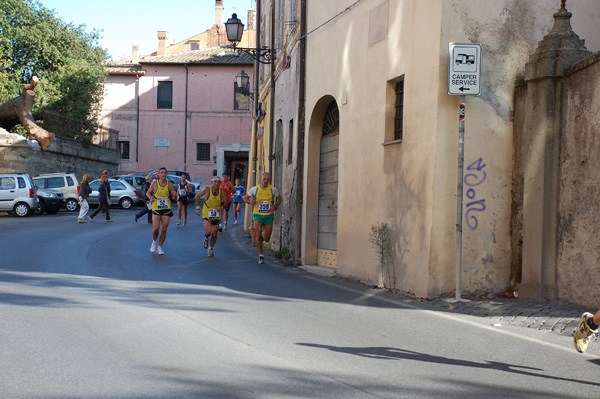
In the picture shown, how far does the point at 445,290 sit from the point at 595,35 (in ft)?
14.2

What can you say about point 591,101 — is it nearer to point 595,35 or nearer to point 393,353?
point 595,35

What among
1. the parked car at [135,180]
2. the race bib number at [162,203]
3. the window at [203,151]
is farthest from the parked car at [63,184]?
the window at [203,151]

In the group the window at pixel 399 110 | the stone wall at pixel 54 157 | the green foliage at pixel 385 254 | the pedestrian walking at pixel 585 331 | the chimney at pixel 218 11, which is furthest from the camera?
the chimney at pixel 218 11

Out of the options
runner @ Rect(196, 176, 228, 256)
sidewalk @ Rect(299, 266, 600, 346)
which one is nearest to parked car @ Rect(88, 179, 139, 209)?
runner @ Rect(196, 176, 228, 256)

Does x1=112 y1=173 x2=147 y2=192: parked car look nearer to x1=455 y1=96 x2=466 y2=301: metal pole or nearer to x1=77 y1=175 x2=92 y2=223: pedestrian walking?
x1=77 y1=175 x2=92 y2=223: pedestrian walking

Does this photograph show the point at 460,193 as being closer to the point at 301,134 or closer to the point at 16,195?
the point at 301,134

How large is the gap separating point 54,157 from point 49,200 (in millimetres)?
7328

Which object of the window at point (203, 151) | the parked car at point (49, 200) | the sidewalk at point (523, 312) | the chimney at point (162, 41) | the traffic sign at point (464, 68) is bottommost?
the sidewalk at point (523, 312)

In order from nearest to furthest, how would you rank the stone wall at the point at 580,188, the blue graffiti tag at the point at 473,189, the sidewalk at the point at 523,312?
the sidewalk at the point at 523,312 < the stone wall at the point at 580,188 < the blue graffiti tag at the point at 473,189

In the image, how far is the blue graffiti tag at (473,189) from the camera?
10.1 metres

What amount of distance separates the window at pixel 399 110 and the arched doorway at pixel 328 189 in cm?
292

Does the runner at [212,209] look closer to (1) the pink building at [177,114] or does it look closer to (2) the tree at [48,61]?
(2) the tree at [48,61]

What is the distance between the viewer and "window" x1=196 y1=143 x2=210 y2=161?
5209 centimetres

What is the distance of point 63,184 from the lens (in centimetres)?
3228
